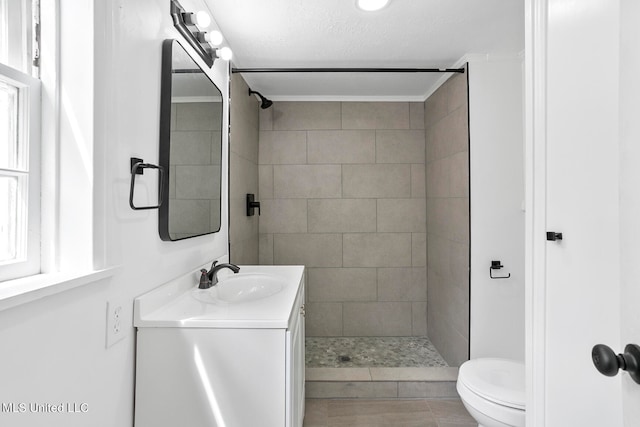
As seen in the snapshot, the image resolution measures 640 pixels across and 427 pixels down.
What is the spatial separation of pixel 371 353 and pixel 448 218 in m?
1.32

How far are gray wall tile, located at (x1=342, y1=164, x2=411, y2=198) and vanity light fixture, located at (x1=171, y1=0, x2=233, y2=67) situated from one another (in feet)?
5.51

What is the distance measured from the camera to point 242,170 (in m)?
2.63

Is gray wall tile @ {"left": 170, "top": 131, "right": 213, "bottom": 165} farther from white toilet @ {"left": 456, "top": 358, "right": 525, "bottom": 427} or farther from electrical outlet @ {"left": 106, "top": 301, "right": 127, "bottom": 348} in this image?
white toilet @ {"left": 456, "top": 358, "right": 525, "bottom": 427}

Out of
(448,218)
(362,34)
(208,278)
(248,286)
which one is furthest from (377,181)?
(208,278)

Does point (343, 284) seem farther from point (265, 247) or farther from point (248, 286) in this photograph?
point (248, 286)

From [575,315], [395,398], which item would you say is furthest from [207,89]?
[395,398]

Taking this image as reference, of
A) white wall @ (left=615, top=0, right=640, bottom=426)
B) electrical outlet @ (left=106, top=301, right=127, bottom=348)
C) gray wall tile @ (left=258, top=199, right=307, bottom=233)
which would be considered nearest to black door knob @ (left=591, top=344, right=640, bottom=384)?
white wall @ (left=615, top=0, right=640, bottom=426)

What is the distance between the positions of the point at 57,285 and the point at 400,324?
2.94 metres

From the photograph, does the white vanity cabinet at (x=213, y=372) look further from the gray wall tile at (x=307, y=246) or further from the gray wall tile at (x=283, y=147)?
the gray wall tile at (x=283, y=147)

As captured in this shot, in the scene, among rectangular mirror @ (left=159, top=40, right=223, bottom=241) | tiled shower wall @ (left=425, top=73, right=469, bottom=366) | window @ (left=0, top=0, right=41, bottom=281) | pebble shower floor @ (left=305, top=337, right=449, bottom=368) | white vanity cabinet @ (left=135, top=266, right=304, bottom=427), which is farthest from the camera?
pebble shower floor @ (left=305, top=337, right=449, bottom=368)

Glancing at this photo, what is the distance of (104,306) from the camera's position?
1.02 metres

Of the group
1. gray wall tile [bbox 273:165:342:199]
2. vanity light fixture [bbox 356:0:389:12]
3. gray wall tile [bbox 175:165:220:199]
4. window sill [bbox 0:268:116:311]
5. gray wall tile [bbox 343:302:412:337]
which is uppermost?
vanity light fixture [bbox 356:0:389:12]

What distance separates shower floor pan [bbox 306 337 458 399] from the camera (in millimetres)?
2303

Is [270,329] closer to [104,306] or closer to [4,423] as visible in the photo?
[104,306]
